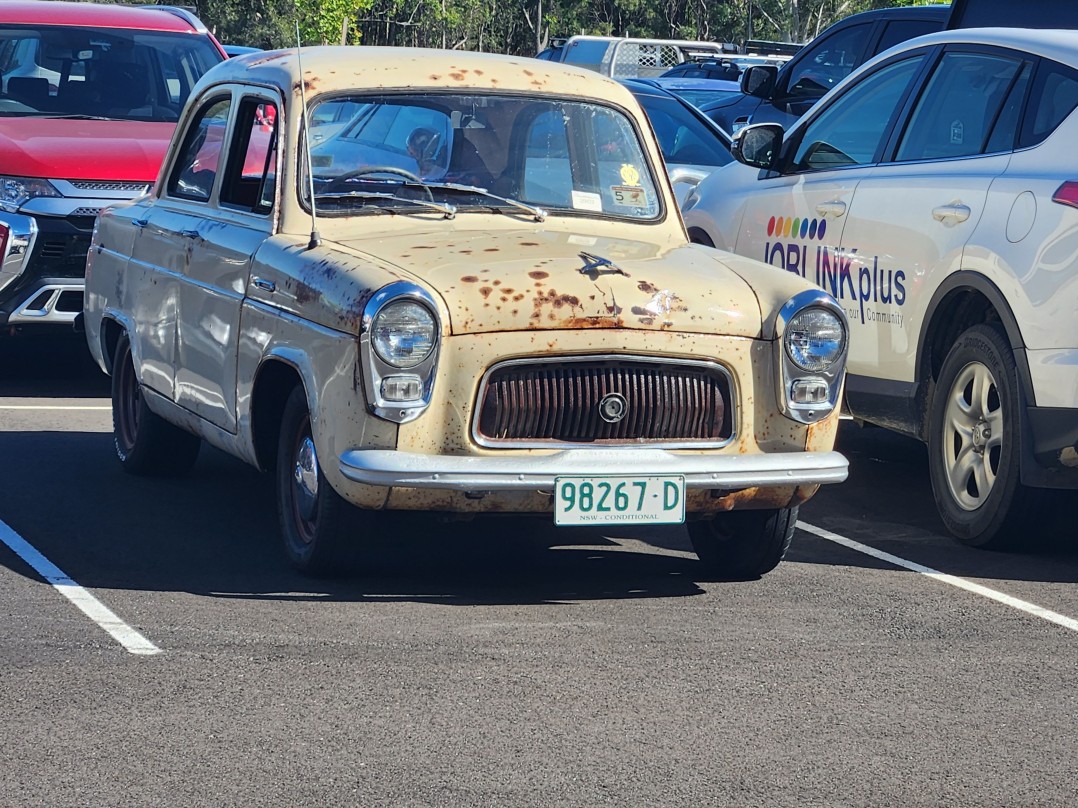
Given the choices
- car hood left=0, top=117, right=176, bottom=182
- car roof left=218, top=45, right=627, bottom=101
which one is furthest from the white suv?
car hood left=0, top=117, right=176, bottom=182

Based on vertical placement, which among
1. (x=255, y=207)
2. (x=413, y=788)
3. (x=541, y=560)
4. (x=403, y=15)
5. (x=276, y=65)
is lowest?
(x=403, y=15)

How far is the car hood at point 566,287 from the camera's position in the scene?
5824 millimetres

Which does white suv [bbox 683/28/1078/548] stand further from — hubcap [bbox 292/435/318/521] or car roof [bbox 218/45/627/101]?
hubcap [bbox 292/435/318/521]

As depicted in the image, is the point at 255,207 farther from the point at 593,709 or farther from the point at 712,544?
the point at 593,709

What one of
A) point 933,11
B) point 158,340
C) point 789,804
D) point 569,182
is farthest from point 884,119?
point 933,11

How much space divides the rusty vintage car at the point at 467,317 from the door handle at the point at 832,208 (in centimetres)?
123

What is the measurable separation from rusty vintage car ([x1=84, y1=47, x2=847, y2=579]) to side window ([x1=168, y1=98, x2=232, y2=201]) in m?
0.02

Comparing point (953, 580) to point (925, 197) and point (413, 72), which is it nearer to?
point (925, 197)

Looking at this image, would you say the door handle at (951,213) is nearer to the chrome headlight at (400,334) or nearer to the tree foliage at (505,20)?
the chrome headlight at (400,334)

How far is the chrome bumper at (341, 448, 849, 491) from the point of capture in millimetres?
5703

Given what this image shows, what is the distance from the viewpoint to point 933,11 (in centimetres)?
1386

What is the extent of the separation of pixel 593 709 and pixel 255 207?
108 inches

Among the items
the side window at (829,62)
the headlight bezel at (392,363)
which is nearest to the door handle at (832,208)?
the headlight bezel at (392,363)

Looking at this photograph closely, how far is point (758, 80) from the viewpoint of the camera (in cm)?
1466
